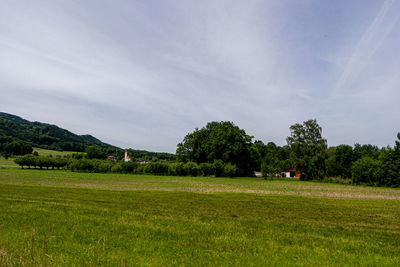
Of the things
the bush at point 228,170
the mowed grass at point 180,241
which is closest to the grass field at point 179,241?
the mowed grass at point 180,241

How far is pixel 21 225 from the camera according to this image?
372 inches

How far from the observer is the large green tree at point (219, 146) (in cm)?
9225

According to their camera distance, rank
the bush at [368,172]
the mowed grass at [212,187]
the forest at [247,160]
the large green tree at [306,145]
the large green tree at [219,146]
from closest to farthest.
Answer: the mowed grass at [212,187] < the bush at [368,172] < the forest at [247,160] < the large green tree at [306,145] < the large green tree at [219,146]

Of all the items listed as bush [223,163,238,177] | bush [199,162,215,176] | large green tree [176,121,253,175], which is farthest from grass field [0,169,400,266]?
large green tree [176,121,253,175]

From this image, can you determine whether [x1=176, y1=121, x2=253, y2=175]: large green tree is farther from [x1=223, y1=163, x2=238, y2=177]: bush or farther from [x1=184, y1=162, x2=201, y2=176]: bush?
[x1=184, y1=162, x2=201, y2=176]: bush

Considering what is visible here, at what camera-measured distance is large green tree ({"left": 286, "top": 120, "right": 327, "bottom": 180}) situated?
270 feet

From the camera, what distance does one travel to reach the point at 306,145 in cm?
8306

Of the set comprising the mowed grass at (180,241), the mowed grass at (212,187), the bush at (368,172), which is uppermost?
the bush at (368,172)

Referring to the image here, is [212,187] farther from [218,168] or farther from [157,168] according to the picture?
[157,168]

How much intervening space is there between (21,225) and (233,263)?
8.37 metres

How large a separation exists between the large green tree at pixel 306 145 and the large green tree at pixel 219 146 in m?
19.3

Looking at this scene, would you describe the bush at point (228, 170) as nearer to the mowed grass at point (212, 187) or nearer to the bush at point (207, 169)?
the bush at point (207, 169)

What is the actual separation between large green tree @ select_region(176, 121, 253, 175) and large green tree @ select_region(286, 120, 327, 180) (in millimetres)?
19277

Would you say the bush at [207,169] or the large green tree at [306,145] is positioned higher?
the large green tree at [306,145]
